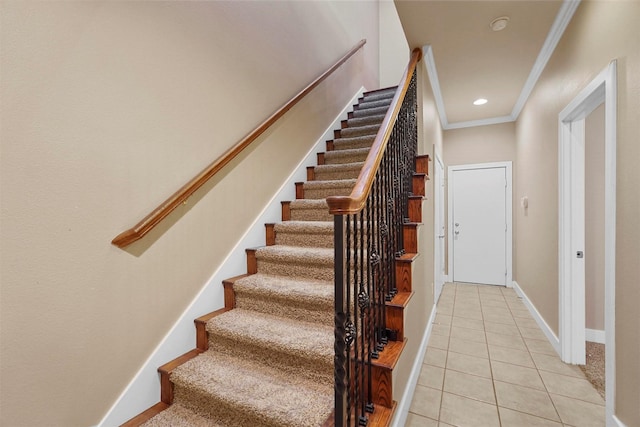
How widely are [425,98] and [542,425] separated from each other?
2768mm

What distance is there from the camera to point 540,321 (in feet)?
10.2

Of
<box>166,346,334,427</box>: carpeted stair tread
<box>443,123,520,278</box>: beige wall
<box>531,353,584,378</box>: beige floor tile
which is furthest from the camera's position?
<box>443,123,520,278</box>: beige wall

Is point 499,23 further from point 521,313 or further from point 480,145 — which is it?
point 521,313

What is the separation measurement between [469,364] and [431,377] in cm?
41

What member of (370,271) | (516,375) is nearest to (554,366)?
(516,375)

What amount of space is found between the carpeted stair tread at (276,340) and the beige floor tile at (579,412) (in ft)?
5.36

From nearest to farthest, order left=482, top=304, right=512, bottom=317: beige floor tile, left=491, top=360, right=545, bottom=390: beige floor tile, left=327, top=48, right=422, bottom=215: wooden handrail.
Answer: left=327, top=48, right=422, bottom=215: wooden handrail < left=491, top=360, right=545, bottom=390: beige floor tile < left=482, top=304, right=512, bottom=317: beige floor tile

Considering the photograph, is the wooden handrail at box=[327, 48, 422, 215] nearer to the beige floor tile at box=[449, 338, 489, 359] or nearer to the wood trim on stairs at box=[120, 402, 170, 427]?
the wood trim on stairs at box=[120, 402, 170, 427]

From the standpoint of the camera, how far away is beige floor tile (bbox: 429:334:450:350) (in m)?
2.75

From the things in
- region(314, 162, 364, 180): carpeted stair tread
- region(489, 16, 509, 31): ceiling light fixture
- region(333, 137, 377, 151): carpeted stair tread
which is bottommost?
region(314, 162, 364, 180): carpeted stair tread

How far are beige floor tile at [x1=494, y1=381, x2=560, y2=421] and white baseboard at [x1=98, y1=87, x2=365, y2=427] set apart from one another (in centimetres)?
206

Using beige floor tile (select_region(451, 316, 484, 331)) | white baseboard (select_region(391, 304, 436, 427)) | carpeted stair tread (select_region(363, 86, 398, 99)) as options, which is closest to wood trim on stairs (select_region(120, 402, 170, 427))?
white baseboard (select_region(391, 304, 436, 427))

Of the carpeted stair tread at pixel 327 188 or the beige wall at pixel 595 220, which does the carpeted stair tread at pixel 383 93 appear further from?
the beige wall at pixel 595 220

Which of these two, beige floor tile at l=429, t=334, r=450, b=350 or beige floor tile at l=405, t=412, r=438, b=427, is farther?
beige floor tile at l=429, t=334, r=450, b=350
